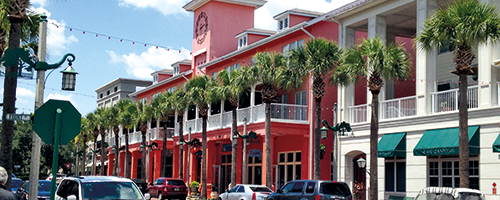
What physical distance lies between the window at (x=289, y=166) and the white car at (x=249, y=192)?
900 cm

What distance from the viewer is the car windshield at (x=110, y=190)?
1397cm

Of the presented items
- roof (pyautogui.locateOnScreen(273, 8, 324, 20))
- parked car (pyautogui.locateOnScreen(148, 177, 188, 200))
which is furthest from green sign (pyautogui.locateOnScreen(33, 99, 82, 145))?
parked car (pyautogui.locateOnScreen(148, 177, 188, 200))

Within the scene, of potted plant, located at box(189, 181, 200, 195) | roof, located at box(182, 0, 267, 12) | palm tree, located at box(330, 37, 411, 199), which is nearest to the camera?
palm tree, located at box(330, 37, 411, 199)

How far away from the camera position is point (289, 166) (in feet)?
124

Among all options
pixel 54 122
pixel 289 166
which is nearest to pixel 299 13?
pixel 289 166

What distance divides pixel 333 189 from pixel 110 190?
30.5 feet

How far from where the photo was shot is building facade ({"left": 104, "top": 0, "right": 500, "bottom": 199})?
23438mm

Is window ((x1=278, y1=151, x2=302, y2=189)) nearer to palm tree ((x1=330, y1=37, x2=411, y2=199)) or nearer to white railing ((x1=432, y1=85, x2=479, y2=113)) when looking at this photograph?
white railing ((x1=432, y1=85, x2=479, y2=113))

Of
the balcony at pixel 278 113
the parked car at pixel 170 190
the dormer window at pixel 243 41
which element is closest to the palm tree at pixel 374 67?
the balcony at pixel 278 113

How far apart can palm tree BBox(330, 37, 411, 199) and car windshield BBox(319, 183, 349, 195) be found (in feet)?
7.08

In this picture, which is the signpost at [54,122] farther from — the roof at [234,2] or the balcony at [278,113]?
the roof at [234,2]

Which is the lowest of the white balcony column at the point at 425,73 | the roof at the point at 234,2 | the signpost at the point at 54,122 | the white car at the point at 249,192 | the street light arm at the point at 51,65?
the white car at the point at 249,192

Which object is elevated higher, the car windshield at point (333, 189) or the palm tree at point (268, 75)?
the palm tree at point (268, 75)

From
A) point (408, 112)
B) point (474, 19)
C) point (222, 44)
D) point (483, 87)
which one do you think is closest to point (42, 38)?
point (474, 19)
